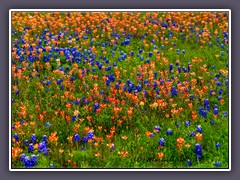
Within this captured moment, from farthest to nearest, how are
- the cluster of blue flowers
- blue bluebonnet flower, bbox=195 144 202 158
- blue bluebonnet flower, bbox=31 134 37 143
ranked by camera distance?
blue bluebonnet flower, bbox=31 134 37 143 → blue bluebonnet flower, bbox=195 144 202 158 → the cluster of blue flowers

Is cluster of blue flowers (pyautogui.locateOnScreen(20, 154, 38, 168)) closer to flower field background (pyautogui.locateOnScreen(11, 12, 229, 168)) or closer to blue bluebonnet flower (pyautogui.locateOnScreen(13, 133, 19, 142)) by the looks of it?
flower field background (pyautogui.locateOnScreen(11, 12, 229, 168))

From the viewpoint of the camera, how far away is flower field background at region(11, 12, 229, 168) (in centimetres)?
720

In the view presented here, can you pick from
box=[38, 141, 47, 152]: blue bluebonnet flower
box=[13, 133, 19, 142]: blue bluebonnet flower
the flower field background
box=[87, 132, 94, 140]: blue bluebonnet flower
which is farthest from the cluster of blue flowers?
box=[87, 132, 94, 140]: blue bluebonnet flower

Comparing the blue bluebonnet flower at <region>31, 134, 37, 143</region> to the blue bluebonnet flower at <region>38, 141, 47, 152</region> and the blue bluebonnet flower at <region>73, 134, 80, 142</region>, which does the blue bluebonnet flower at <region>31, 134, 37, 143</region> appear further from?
the blue bluebonnet flower at <region>73, 134, 80, 142</region>

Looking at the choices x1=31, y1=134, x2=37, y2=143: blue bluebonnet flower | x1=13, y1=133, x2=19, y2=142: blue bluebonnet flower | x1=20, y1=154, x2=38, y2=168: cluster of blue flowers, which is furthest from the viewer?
x1=31, y1=134, x2=37, y2=143: blue bluebonnet flower

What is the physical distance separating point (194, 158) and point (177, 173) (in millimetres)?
482

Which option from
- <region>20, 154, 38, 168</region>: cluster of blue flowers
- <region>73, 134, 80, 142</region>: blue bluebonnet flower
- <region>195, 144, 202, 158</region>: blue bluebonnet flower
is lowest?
<region>20, 154, 38, 168</region>: cluster of blue flowers

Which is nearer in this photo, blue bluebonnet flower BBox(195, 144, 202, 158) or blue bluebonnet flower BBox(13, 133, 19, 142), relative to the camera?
blue bluebonnet flower BBox(195, 144, 202, 158)

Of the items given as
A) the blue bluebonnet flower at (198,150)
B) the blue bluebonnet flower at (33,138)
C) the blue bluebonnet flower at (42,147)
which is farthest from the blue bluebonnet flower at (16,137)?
the blue bluebonnet flower at (198,150)

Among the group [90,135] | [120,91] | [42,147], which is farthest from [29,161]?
[120,91]

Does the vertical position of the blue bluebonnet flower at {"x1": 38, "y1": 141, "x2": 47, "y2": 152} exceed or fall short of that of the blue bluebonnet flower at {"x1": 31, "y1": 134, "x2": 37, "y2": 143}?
it falls short

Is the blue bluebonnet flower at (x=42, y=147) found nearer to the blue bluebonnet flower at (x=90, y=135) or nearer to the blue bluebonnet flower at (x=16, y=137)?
the blue bluebonnet flower at (x=16, y=137)
